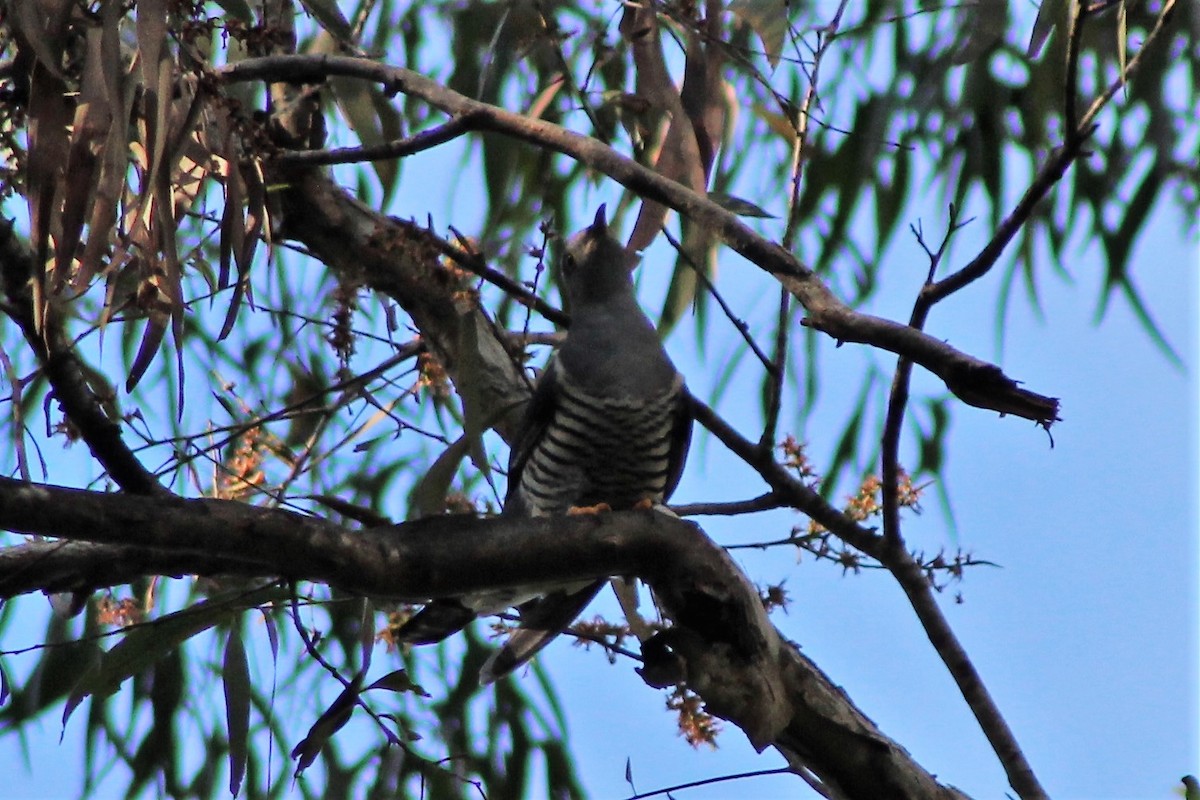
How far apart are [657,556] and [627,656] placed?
1.58ft

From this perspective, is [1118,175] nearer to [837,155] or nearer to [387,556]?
[837,155]

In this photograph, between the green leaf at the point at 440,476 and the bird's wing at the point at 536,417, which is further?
the bird's wing at the point at 536,417

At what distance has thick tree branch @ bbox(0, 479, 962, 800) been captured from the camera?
5.19 feet

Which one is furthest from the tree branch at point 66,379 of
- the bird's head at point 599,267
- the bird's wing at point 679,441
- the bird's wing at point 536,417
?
the bird's head at point 599,267

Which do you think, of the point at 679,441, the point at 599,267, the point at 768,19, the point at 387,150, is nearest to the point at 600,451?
the point at 679,441

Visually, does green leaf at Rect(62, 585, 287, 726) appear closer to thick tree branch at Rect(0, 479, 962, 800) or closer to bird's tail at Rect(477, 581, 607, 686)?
thick tree branch at Rect(0, 479, 962, 800)

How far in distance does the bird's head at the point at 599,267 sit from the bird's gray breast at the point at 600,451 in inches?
12.6

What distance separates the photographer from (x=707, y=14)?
7.86 feet

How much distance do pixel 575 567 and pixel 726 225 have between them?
0.50 meters

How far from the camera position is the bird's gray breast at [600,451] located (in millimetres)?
2680

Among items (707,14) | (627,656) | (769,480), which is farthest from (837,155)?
(627,656)

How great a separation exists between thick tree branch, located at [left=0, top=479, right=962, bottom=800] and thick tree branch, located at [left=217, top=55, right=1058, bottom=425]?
422 mm

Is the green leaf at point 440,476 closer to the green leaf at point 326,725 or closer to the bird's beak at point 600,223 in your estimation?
the green leaf at point 326,725

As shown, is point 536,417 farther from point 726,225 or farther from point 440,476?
point 726,225
